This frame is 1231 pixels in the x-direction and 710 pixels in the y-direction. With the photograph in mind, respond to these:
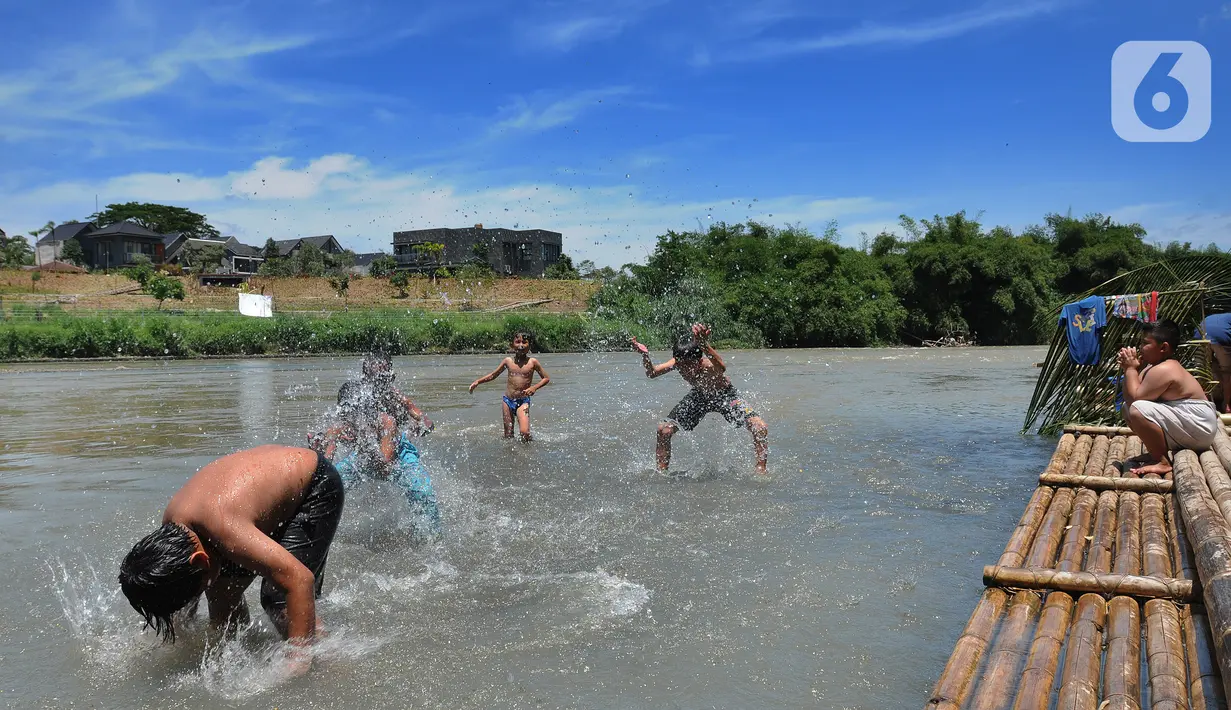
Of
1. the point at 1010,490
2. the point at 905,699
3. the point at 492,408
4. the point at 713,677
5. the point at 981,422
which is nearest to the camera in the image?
the point at 905,699

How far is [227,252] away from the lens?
245 ft

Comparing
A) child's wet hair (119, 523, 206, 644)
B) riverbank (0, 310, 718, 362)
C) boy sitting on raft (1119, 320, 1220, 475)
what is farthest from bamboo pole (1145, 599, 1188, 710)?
riverbank (0, 310, 718, 362)

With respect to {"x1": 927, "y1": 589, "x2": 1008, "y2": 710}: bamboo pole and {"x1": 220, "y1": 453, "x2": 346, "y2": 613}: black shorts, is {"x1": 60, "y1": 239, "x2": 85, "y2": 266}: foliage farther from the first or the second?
{"x1": 927, "y1": 589, "x2": 1008, "y2": 710}: bamboo pole

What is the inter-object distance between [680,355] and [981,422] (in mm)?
6674

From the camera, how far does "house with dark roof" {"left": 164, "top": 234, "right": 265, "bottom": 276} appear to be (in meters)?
71.8

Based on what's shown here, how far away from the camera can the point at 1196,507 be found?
428 cm

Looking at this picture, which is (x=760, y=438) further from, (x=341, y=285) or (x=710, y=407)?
(x=341, y=285)

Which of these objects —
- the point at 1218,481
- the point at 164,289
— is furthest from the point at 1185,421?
the point at 164,289

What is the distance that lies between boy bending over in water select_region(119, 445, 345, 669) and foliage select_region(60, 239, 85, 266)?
7840 centimetres

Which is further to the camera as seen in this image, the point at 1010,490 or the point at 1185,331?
the point at 1185,331

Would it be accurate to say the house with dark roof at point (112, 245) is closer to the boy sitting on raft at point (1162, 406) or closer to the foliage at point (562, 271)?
the foliage at point (562, 271)

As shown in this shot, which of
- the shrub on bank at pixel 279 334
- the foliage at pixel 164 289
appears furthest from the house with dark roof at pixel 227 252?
the shrub on bank at pixel 279 334

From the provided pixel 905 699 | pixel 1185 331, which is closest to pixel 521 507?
pixel 905 699

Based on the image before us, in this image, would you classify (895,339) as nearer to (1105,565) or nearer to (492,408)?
(492,408)
